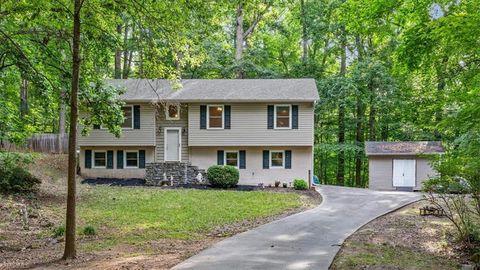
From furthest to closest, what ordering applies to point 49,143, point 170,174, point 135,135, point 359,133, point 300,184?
point 359,133 < point 49,143 < point 135,135 < point 170,174 < point 300,184

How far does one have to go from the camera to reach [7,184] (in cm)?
1529

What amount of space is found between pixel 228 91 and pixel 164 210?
10.6 meters

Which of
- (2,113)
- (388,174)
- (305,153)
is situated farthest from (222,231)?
(388,174)

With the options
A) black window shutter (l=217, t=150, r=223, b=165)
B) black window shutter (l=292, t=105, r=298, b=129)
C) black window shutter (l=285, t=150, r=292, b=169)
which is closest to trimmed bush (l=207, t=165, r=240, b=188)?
black window shutter (l=217, t=150, r=223, b=165)

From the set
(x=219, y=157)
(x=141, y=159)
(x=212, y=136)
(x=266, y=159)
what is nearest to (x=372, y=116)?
(x=266, y=159)

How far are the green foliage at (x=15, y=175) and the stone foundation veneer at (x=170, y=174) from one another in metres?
6.57

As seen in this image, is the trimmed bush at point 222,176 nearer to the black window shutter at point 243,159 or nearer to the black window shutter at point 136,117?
the black window shutter at point 243,159

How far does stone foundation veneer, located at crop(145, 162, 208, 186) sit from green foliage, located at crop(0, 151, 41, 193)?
6568 millimetres

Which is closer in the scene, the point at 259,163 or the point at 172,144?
the point at 259,163

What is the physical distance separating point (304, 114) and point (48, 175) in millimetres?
14071

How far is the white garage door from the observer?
24391mm

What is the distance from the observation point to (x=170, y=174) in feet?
73.4

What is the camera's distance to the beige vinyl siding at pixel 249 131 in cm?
2281

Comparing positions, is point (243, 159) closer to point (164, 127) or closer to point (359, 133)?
point (164, 127)
